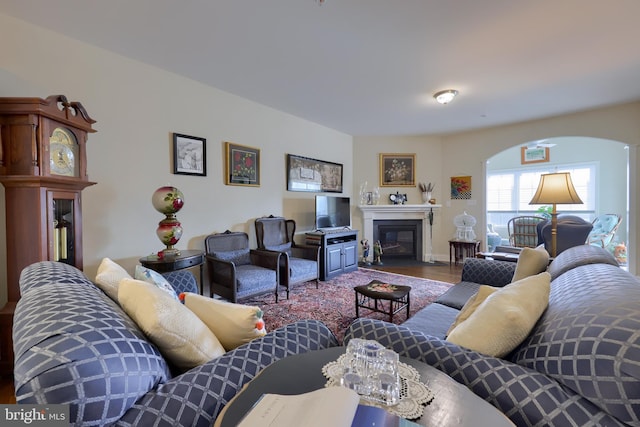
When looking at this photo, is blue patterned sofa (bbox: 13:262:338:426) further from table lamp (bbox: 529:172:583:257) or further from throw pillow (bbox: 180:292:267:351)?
table lamp (bbox: 529:172:583:257)

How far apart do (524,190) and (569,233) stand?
13.3ft

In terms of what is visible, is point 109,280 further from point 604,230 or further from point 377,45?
point 604,230

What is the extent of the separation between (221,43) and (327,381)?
2.67m

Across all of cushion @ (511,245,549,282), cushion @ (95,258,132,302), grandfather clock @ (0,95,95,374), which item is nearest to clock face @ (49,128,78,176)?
grandfather clock @ (0,95,95,374)

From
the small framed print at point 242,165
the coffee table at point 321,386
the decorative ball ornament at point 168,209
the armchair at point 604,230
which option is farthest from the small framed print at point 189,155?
the armchair at point 604,230

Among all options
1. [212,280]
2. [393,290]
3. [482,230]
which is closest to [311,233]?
[212,280]

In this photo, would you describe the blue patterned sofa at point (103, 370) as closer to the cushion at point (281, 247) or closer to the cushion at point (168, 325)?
the cushion at point (168, 325)

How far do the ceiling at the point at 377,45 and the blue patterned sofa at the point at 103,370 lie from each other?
6.78 ft

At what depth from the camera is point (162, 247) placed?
285 centimetres

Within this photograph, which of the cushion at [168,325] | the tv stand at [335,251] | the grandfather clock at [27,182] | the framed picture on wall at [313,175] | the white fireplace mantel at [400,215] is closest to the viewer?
the cushion at [168,325]

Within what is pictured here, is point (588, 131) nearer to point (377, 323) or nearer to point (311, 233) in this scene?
point (311, 233)

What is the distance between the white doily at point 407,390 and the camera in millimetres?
677

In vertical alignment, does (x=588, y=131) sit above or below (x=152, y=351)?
above

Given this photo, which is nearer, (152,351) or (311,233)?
(152,351)
